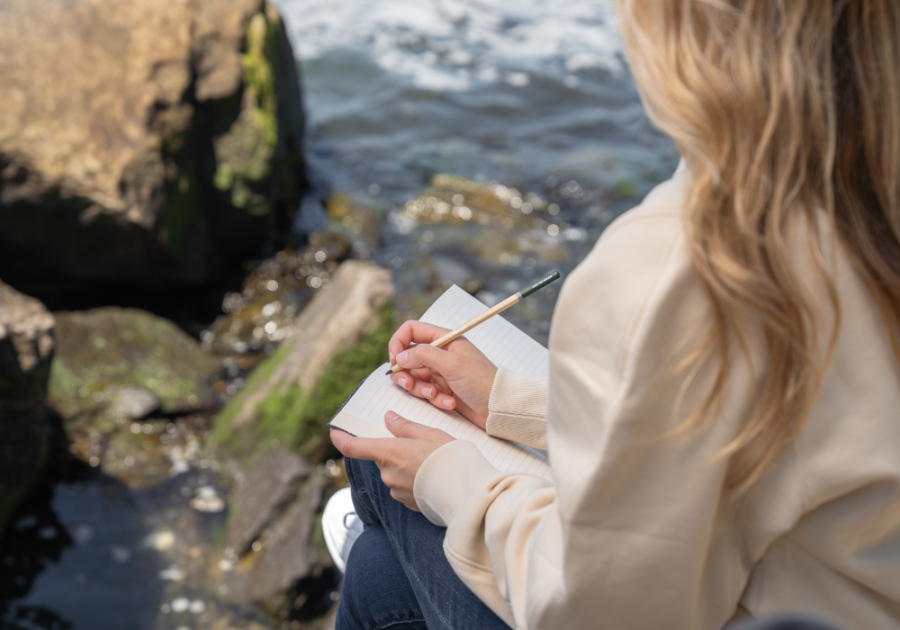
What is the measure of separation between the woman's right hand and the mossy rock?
2.37 metres

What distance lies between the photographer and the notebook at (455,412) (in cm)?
155

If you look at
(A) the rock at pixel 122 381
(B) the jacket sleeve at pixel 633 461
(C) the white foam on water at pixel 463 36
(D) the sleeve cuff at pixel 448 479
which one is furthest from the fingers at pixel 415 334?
(C) the white foam on water at pixel 463 36

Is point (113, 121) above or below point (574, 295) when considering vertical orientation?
below

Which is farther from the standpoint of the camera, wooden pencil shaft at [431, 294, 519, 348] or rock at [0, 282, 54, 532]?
rock at [0, 282, 54, 532]

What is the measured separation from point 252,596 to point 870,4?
2.65 m

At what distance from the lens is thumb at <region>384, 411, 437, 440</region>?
1.44 m

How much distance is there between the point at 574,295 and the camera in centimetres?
91

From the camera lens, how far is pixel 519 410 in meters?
1.57

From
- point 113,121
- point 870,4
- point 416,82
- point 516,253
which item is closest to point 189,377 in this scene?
point 113,121

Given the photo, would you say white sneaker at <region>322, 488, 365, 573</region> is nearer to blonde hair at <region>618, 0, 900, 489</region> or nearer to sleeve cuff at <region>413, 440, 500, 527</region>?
sleeve cuff at <region>413, 440, 500, 527</region>

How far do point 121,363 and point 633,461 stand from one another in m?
3.44

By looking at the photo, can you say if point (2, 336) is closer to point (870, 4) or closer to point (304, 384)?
point (304, 384)

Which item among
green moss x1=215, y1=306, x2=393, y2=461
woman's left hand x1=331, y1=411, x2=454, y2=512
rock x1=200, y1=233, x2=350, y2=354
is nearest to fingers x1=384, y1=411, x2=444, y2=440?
woman's left hand x1=331, y1=411, x2=454, y2=512

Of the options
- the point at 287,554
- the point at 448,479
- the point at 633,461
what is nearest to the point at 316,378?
the point at 287,554
